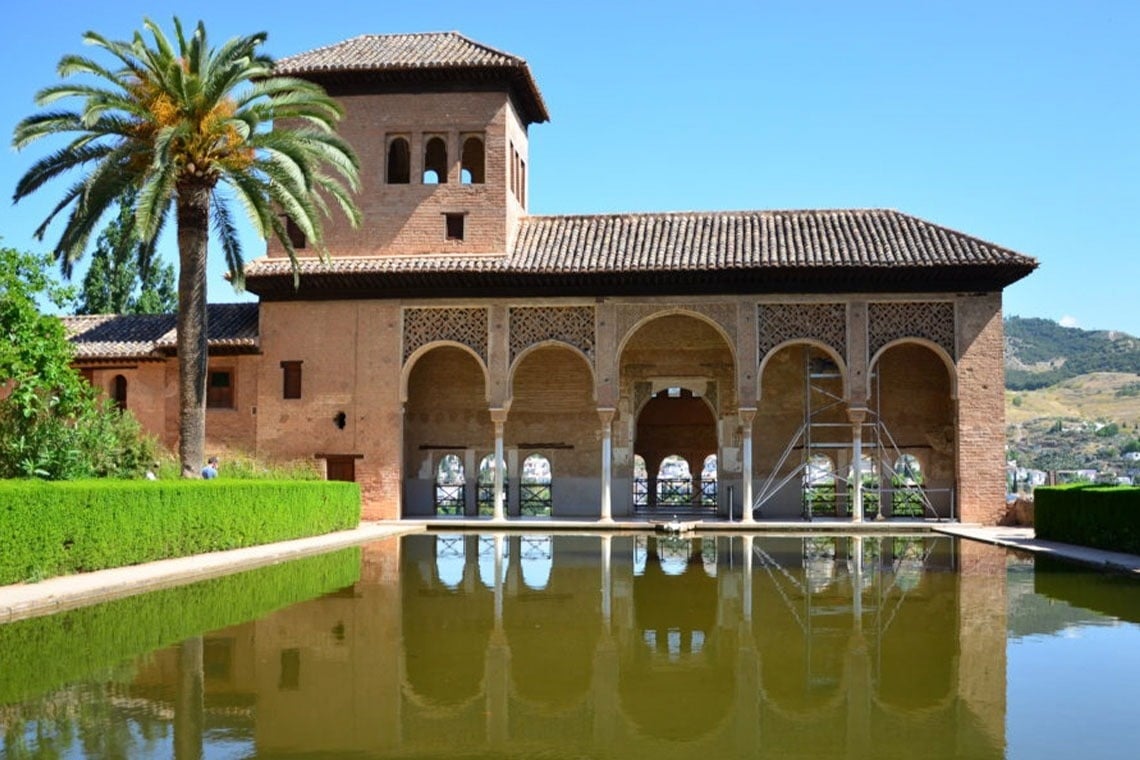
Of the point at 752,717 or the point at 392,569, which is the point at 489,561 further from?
the point at 752,717

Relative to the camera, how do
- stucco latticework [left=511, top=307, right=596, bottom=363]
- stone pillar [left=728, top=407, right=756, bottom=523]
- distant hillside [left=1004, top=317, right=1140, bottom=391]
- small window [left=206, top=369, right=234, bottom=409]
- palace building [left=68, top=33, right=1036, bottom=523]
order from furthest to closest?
distant hillside [left=1004, top=317, right=1140, bottom=391]
small window [left=206, top=369, right=234, bottom=409]
stucco latticework [left=511, top=307, right=596, bottom=363]
palace building [left=68, top=33, right=1036, bottom=523]
stone pillar [left=728, top=407, right=756, bottom=523]

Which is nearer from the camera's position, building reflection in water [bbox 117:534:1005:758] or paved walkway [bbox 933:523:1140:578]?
building reflection in water [bbox 117:534:1005:758]

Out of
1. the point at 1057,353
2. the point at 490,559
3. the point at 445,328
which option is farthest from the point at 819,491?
the point at 1057,353

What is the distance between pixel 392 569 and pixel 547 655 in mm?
7084

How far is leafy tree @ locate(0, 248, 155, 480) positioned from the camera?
58.4 feet

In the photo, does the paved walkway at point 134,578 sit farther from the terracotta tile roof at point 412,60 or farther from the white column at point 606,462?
the terracotta tile roof at point 412,60

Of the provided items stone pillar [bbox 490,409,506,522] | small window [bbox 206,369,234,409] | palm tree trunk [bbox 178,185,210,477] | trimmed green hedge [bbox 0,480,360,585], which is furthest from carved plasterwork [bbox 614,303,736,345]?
palm tree trunk [bbox 178,185,210,477]

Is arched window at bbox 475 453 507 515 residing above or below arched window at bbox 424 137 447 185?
below

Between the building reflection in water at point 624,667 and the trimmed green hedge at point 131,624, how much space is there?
408 millimetres

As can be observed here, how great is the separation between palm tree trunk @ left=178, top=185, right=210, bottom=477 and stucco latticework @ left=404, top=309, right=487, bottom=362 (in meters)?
6.83

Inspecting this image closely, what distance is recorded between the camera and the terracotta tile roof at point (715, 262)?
23.9m

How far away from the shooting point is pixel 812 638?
8.90 metres

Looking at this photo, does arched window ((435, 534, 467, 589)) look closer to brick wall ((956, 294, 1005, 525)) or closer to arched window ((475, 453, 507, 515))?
arched window ((475, 453, 507, 515))

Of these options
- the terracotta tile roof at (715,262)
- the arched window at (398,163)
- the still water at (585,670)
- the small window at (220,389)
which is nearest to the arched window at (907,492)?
the terracotta tile roof at (715,262)
